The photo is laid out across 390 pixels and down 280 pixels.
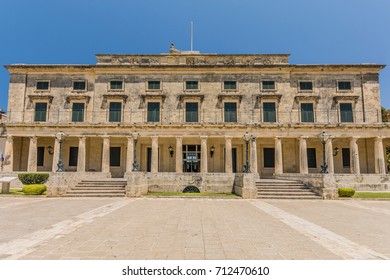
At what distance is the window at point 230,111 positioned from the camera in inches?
→ 1085

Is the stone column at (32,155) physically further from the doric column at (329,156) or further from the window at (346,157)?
the window at (346,157)

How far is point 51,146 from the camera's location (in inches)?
1093

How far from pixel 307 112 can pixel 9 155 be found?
33098mm

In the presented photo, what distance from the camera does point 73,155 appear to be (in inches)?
1097

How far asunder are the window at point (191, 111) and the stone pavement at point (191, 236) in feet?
60.0

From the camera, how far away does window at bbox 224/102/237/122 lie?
27.6 m

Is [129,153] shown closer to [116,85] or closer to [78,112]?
[78,112]

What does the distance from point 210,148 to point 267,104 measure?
8.29 meters

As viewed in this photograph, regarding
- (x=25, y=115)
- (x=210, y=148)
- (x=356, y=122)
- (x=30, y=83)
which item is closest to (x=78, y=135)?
(x=25, y=115)

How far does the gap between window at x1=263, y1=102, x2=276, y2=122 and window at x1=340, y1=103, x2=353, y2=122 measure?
7.64m

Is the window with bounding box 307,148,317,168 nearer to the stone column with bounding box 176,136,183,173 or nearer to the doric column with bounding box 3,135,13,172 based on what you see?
the stone column with bounding box 176,136,183,173

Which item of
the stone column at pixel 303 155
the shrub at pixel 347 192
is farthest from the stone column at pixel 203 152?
the shrub at pixel 347 192

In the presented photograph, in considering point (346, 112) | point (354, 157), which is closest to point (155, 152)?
point (354, 157)

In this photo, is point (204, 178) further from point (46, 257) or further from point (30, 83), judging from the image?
point (30, 83)
